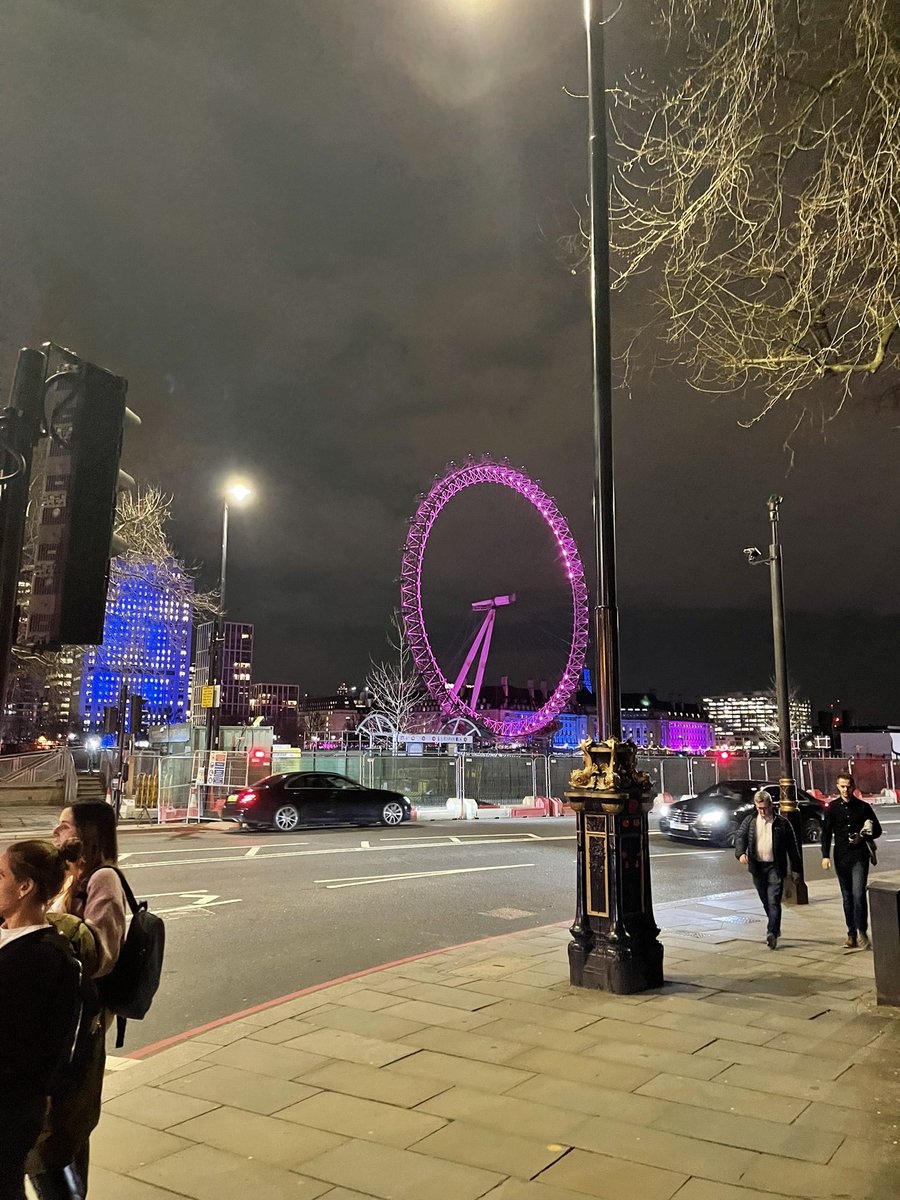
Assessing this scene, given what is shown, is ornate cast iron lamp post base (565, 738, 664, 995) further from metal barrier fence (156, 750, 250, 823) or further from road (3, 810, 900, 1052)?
metal barrier fence (156, 750, 250, 823)

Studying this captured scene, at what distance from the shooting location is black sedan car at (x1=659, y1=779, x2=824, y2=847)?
20.3m

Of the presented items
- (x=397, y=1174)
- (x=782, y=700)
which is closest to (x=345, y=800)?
(x=782, y=700)

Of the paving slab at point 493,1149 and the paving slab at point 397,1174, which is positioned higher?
the paving slab at point 493,1149

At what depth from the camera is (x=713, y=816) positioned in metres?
20.5

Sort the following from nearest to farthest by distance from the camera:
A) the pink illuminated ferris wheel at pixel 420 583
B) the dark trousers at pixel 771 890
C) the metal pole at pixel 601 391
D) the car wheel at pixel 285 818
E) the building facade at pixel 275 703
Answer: the metal pole at pixel 601 391, the dark trousers at pixel 771 890, the car wheel at pixel 285 818, the pink illuminated ferris wheel at pixel 420 583, the building facade at pixel 275 703

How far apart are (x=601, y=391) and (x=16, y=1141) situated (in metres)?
7.23

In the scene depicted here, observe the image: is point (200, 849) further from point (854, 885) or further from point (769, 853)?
point (854, 885)

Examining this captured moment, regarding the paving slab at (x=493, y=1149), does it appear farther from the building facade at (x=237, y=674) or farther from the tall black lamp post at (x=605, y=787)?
the building facade at (x=237, y=674)

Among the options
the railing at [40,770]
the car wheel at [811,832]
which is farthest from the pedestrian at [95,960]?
the railing at [40,770]

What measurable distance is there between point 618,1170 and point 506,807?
26.8 m

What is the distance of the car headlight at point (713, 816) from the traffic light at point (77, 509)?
62.3 feet

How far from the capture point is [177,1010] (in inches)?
286

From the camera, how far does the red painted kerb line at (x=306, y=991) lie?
6.30m

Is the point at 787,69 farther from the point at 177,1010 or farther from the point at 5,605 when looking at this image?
the point at 177,1010
